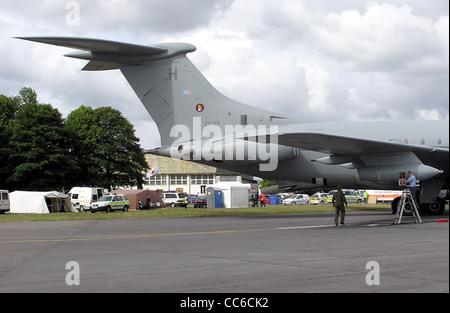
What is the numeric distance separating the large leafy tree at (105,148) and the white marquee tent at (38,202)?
19542 millimetres

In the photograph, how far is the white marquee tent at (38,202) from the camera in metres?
40.0

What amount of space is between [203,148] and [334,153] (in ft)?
18.4

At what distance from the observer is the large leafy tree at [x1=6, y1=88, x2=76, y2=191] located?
55.9 m

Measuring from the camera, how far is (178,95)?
2372 centimetres

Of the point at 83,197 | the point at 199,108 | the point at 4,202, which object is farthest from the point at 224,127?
the point at 83,197

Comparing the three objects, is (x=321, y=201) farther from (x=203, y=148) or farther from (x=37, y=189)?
(x=203, y=148)

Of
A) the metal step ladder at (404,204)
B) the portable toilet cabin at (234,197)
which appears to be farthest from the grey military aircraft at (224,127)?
the portable toilet cabin at (234,197)

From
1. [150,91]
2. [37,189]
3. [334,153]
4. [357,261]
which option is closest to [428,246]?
[357,261]

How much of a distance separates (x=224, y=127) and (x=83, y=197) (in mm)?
29387

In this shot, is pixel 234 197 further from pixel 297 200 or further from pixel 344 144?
pixel 297 200

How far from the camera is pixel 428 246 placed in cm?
1073

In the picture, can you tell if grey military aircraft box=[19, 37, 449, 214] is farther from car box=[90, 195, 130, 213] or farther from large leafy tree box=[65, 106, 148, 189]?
large leafy tree box=[65, 106, 148, 189]

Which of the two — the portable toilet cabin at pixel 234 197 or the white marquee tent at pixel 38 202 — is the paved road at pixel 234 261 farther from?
the portable toilet cabin at pixel 234 197
